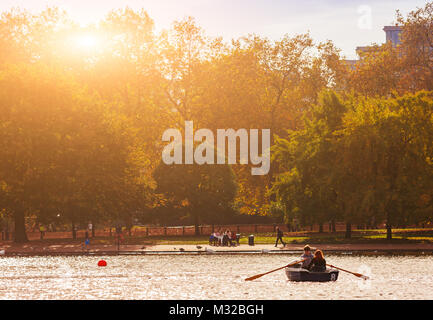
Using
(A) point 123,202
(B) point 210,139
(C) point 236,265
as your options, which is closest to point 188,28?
(B) point 210,139

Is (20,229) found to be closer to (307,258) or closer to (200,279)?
(200,279)

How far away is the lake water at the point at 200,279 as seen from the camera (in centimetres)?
3100

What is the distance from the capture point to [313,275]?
35.5 meters

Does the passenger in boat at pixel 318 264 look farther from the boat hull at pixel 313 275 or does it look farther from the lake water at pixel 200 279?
the lake water at pixel 200 279

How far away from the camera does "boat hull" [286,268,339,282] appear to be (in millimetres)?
35375

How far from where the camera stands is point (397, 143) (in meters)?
60.0

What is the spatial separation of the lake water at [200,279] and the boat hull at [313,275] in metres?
0.28

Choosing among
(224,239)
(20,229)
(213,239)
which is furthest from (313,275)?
(20,229)

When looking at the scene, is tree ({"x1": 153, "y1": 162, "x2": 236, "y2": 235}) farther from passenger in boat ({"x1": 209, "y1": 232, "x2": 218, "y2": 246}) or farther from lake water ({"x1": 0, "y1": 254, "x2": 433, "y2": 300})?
lake water ({"x1": 0, "y1": 254, "x2": 433, "y2": 300})

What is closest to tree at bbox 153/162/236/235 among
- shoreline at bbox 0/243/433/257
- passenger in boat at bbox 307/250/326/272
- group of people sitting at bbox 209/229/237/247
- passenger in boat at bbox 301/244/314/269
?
group of people sitting at bbox 209/229/237/247

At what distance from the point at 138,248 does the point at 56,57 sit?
38487 mm
